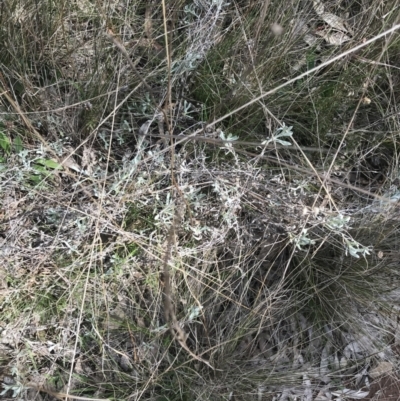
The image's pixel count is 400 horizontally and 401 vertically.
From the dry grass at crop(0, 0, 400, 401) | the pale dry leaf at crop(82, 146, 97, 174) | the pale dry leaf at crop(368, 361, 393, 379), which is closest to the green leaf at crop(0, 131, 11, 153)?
the dry grass at crop(0, 0, 400, 401)

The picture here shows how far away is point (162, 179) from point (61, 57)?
1.54 ft

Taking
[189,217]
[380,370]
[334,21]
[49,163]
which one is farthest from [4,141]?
[380,370]

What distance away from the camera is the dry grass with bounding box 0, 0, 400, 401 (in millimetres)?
1500

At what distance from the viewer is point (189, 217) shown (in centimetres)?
156

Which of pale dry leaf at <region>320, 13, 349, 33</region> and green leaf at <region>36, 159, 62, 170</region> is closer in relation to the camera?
green leaf at <region>36, 159, 62, 170</region>

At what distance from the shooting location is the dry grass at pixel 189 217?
1500mm

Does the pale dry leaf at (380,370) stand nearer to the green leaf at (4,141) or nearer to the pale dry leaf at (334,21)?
the pale dry leaf at (334,21)

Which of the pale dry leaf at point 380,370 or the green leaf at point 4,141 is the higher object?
the green leaf at point 4,141

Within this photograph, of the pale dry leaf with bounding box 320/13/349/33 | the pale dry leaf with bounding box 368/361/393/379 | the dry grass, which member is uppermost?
the pale dry leaf with bounding box 320/13/349/33

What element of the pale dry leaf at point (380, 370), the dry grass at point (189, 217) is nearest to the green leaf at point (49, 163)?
the dry grass at point (189, 217)

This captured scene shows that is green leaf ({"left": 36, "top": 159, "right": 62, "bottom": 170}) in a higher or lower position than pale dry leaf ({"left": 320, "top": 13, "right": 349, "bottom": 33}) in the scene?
lower

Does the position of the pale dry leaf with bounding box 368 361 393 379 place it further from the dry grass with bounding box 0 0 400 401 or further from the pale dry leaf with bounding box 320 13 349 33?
the pale dry leaf with bounding box 320 13 349 33

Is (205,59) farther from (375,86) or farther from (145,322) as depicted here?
(145,322)

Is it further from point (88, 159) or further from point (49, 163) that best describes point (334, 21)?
point (49, 163)
